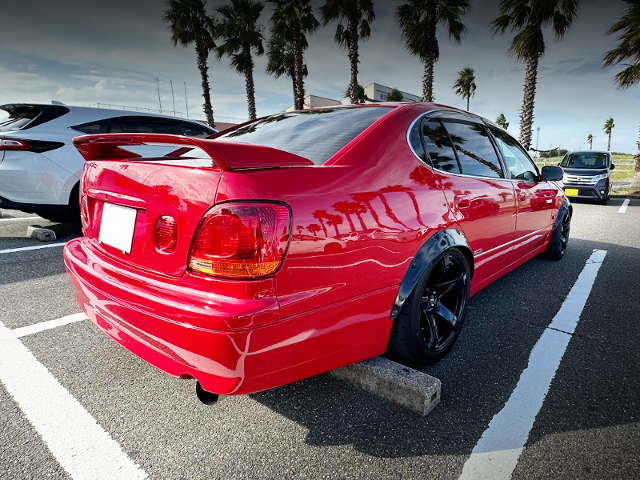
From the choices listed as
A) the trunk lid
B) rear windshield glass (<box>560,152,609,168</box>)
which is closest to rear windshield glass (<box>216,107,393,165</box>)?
the trunk lid

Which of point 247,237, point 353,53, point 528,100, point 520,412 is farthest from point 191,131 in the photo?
point 353,53

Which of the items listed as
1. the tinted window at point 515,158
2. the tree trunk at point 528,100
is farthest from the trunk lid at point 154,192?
the tree trunk at point 528,100

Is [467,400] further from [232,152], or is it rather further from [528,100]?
[528,100]

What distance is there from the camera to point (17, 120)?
171 inches

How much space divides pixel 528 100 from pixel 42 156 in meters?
15.9

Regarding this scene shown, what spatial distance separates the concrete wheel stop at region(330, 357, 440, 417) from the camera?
169 centimetres

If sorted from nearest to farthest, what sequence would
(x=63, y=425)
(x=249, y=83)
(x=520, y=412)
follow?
(x=63, y=425) < (x=520, y=412) < (x=249, y=83)

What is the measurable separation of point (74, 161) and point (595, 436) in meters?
5.22

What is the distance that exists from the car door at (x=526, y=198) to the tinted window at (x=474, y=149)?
24 cm

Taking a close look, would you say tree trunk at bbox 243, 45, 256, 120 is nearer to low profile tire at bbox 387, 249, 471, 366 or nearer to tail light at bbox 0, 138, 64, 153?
tail light at bbox 0, 138, 64, 153

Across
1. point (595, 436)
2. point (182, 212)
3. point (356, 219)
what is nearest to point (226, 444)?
point (182, 212)

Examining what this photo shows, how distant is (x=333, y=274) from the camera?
145 centimetres

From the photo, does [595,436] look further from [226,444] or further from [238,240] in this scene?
[238,240]

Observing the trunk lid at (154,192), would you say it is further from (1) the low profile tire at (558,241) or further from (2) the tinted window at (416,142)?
(1) the low profile tire at (558,241)
